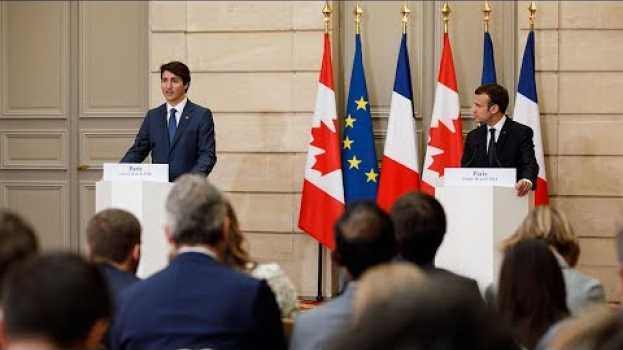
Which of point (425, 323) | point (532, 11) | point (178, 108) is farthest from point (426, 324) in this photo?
point (532, 11)

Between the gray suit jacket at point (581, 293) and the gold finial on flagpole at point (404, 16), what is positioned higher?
the gold finial on flagpole at point (404, 16)

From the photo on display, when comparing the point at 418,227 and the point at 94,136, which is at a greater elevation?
the point at 94,136

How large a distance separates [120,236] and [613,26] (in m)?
5.94

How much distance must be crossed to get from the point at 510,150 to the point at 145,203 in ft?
8.06

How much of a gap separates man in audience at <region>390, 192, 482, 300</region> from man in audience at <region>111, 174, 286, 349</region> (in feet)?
1.86

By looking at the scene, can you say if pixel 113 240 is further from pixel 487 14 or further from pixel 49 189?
pixel 49 189

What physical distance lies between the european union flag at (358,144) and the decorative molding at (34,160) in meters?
2.54

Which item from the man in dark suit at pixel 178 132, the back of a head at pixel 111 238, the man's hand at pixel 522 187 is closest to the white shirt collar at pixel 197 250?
the back of a head at pixel 111 238

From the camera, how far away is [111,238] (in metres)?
3.70

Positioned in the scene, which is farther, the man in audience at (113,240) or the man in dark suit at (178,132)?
the man in dark suit at (178,132)

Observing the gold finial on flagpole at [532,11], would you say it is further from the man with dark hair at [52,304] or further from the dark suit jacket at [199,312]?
the man with dark hair at [52,304]

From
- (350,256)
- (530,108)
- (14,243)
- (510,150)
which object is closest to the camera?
(14,243)

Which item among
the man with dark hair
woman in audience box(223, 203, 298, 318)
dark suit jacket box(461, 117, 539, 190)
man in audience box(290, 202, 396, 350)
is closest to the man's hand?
dark suit jacket box(461, 117, 539, 190)

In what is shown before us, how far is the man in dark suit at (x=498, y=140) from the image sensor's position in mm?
7453
